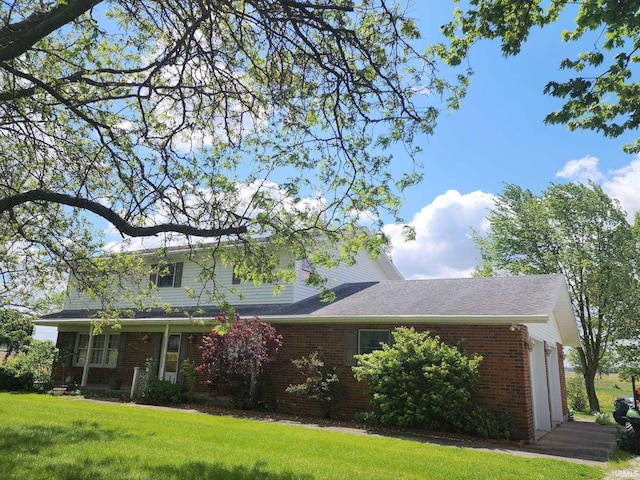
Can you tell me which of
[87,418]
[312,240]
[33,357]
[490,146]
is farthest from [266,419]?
[33,357]

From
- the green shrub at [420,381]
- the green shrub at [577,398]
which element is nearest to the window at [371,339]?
the green shrub at [420,381]

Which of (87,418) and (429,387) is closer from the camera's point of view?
(87,418)

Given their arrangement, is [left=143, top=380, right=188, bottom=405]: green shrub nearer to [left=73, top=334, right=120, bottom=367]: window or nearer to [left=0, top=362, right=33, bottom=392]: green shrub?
[left=73, top=334, right=120, bottom=367]: window

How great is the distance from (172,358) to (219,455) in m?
12.1

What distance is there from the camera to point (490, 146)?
9.44 m

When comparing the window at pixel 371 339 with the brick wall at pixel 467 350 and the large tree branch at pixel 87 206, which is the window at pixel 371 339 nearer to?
the brick wall at pixel 467 350

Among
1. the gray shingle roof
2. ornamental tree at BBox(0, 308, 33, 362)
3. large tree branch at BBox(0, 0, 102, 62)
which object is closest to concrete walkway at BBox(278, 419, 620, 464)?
the gray shingle roof

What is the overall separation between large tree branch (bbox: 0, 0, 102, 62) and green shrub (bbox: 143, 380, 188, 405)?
12802 mm

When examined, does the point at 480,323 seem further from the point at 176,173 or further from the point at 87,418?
the point at 87,418

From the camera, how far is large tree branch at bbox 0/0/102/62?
4672 mm

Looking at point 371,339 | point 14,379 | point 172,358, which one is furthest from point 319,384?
point 14,379

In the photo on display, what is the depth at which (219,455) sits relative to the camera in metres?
6.95

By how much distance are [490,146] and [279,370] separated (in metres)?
9.50

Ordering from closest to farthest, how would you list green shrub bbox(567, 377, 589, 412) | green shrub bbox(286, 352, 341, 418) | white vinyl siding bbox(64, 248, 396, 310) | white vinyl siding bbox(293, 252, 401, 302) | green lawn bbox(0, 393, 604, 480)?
green lawn bbox(0, 393, 604, 480) → green shrub bbox(286, 352, 341, 418) → white vinyl siding bbox(64, 248, 396, 310) → white vinyl siding bbox(293, 252, 401, 302) → green shrub bbox(567, 377, 589, 412)
